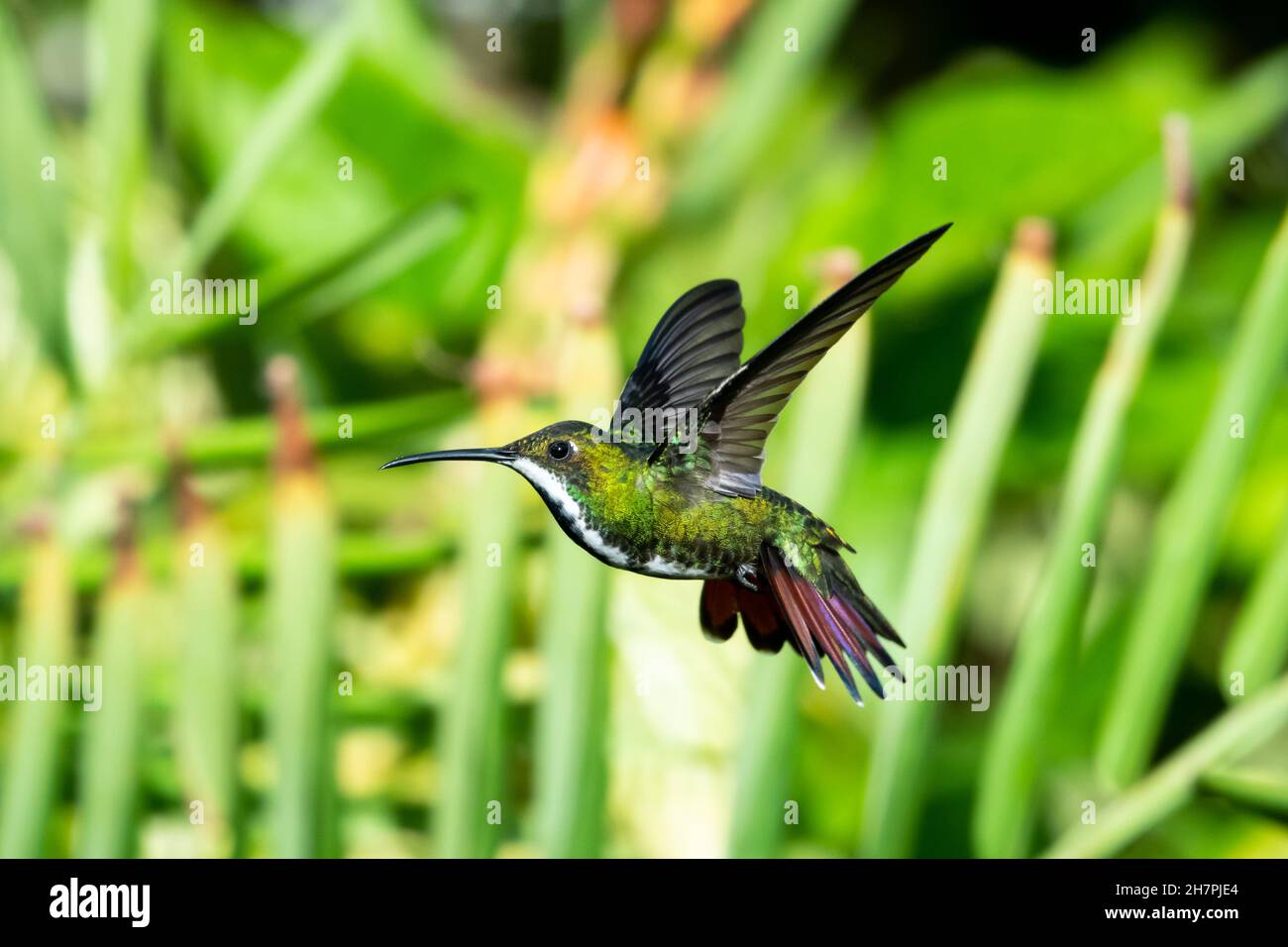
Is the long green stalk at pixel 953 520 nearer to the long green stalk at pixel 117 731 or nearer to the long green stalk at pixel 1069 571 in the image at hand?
the long green stalk at pixel 1069 571

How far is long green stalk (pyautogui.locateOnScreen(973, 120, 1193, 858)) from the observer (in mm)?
433

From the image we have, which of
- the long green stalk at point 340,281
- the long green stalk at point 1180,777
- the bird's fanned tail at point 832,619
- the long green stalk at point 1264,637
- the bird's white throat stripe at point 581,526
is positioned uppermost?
the long green stalk at point 340,281

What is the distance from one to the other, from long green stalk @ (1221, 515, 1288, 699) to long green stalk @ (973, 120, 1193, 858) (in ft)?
0.19

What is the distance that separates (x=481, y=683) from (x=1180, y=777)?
9.1 inches

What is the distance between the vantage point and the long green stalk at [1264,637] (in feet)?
1.54

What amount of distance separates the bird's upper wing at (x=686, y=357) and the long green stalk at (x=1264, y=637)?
27cm

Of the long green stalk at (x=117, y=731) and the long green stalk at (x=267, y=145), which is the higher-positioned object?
the long green stalk at (x=267, y=145)

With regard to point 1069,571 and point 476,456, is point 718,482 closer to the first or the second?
point 476,456

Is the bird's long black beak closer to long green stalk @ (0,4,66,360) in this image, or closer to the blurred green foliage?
the blurred green foliage

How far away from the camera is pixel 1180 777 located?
462 mm

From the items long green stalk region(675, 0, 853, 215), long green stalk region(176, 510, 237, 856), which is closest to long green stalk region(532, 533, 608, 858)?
long green stalk region(176, 510, 237, 856)

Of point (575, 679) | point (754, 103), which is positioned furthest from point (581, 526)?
point (754, 103)

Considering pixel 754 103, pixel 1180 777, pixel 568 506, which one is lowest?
pixel 1180 777

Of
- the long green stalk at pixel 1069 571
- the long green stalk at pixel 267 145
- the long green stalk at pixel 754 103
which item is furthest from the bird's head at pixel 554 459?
the long green stalk at pixel 754 103
